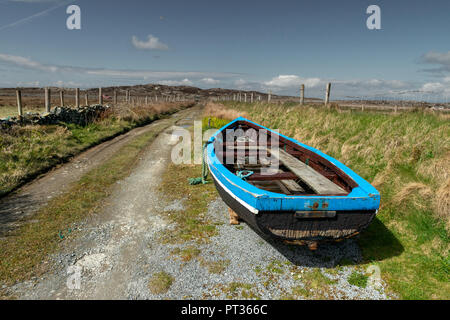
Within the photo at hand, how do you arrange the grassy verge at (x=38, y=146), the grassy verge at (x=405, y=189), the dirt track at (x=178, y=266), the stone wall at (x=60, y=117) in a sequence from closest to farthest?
the dirt track at (x=178, y=266), the grassy verge at (x=405, y=189), the grassy verge at (x=38, y=146), the stone wall at (x=60, y=117)

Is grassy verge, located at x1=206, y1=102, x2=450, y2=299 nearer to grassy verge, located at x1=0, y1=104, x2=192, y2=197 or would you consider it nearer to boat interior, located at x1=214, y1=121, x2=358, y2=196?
boat interior, located at x1=214, y1=121, x2=358, y2=196

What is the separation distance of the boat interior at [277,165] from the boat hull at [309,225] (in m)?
0.45

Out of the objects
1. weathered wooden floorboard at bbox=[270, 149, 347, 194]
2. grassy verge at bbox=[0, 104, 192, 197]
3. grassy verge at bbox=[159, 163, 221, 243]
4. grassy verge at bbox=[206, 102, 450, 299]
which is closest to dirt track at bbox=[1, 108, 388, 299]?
grassy verge at bbox=[159, 163, 221, 243]

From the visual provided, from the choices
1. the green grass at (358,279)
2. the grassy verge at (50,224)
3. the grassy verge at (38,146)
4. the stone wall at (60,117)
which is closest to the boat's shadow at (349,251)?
the green grass at (358,279)

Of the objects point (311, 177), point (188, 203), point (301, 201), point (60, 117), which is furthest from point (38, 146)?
point (301, 201)

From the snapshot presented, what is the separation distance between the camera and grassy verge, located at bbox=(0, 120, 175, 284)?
12.9 ft

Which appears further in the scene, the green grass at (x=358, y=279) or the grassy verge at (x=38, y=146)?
the grassy verge at (x=38, y=146)

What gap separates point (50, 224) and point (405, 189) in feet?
24.3

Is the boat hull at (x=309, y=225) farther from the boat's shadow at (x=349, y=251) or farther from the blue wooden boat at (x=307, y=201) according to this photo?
the boat's shadow at (x=349, y=251)

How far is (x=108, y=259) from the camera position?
418 centimetres

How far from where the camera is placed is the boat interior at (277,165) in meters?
4.98

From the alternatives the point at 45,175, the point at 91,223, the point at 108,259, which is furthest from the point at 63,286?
the point at 45,175

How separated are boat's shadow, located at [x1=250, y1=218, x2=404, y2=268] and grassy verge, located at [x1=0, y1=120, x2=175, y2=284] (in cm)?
380

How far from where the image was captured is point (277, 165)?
6680mm
